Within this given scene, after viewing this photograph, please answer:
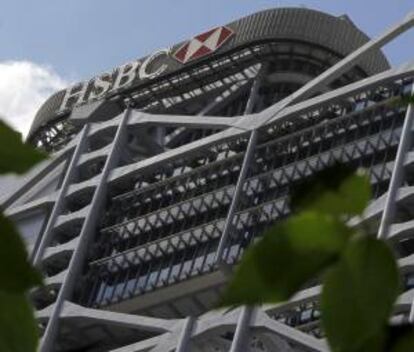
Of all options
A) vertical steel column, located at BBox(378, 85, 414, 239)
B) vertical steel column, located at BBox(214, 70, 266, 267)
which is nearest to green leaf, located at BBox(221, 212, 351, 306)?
vertical steel column, located at BBox(378, 85, 414, 239)

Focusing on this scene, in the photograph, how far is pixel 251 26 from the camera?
58.7 m

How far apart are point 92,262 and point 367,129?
1202cm

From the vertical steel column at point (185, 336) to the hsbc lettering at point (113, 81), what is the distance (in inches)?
748

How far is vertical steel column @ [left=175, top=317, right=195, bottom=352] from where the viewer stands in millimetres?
41250

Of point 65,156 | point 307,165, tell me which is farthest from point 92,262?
point 307,165

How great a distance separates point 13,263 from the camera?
1.25m

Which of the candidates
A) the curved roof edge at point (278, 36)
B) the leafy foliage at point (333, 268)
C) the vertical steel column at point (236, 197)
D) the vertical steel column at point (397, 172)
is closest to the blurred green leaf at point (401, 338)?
the leafy foliage at point (333, 268)

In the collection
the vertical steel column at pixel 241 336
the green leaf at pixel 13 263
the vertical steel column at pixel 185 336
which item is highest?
the vertical steel column at pixel 185 336

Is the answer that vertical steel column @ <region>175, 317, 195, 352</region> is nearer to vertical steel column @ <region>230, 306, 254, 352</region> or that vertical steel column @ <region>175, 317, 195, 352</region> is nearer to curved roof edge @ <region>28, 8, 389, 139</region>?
vertical steel column @ <region>230, 306, 254, 352</region>

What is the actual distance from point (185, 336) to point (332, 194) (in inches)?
1595

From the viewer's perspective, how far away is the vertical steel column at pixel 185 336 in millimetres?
41250

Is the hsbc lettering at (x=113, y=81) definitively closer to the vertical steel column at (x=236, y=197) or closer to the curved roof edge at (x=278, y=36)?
the curved roof edge at (x=278, y=36)

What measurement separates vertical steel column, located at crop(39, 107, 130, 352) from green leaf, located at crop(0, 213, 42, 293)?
44477 millimetres

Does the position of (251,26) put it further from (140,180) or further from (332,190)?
(332,190)
